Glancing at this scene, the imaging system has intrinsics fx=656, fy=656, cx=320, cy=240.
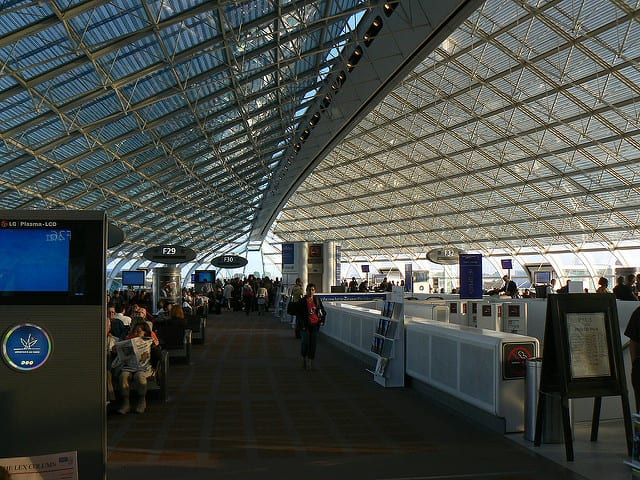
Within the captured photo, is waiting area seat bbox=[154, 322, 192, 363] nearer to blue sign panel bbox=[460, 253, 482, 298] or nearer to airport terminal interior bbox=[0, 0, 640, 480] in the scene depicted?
airport terminal interior bbox=[0, 0, 640, 480]

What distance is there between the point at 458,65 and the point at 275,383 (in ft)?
81.8

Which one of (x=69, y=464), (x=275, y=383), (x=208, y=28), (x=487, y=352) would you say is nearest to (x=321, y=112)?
(x=208, y=28)

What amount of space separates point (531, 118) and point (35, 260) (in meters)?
34.5

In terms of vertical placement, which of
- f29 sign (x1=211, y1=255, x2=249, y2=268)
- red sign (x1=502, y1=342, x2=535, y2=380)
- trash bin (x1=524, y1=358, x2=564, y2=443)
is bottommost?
trash bin (x1=524, y1=358, x2=564, y2=443)

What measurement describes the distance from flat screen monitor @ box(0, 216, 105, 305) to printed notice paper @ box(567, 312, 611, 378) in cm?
429

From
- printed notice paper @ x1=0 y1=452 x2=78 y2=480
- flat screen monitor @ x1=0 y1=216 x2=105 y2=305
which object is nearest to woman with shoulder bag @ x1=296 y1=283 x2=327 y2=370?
printed notice paper @ x1=0 y1=452 x2=78 y2=480

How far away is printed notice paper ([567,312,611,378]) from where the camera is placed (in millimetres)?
5934

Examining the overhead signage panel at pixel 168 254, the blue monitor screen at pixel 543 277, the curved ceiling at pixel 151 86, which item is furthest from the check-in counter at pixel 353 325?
the blue monitor screen at pixel 543 277

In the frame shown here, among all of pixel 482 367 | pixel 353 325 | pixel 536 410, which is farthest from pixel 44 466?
pixel 353 325

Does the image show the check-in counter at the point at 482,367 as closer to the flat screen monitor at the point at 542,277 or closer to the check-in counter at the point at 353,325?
the check-in counter at the point at 353,325

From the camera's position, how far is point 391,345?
32.1 ft

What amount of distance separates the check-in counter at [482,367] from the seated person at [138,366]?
12.0 feet

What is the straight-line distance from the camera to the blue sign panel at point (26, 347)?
3471 mm

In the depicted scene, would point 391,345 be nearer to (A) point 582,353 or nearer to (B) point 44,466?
(A) point 582,353
